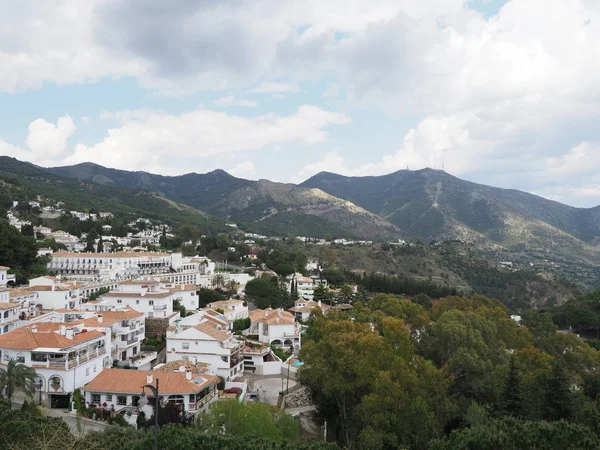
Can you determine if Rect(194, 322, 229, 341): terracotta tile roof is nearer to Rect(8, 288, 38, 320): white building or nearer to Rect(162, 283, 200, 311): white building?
Rect(8, 288, 38, 320): white building

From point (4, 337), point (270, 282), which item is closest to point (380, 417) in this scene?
point (4, 337)

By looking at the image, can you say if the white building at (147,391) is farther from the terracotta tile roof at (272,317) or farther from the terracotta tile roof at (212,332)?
the terracotta tile roof at (272,317)

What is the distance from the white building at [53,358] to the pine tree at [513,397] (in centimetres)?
2264

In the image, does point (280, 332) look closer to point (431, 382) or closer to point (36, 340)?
point (36, 340)

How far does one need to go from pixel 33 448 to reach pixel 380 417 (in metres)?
14.0

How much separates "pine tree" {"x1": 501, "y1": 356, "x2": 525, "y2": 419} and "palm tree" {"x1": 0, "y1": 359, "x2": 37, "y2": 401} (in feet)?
76.5

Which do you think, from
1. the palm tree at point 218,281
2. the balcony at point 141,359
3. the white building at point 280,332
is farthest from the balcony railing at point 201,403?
the palm tree at point 218,281

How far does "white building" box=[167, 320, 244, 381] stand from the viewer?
3331cm

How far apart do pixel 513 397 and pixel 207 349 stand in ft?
64.8

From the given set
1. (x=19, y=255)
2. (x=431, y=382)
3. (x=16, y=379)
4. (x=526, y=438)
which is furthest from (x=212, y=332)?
(x=19, y=255)

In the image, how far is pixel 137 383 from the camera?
26156mm

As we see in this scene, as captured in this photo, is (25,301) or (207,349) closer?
(207,349)

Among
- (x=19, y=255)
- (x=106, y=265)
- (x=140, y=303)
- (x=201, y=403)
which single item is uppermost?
(x=19, y=255)

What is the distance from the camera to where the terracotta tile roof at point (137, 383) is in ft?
83.7
